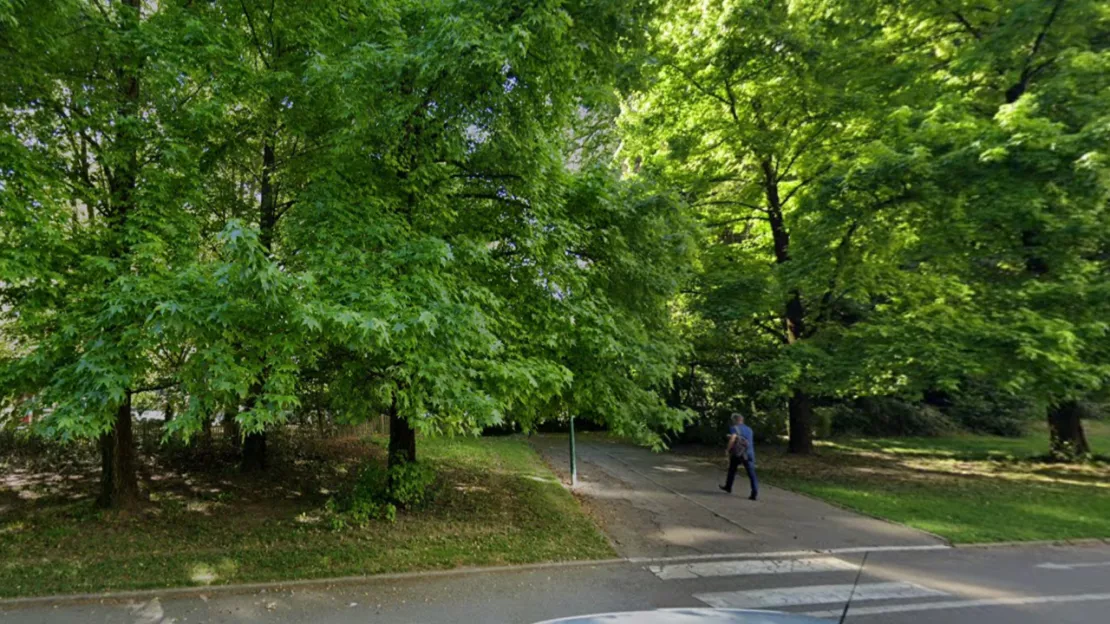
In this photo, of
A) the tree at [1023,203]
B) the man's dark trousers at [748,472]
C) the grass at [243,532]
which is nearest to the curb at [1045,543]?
the tree at [1023,203]

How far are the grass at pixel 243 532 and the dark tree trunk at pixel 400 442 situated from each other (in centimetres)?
85

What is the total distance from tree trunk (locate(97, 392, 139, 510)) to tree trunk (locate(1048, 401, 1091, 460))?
19660 mm

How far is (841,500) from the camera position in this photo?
1099cm

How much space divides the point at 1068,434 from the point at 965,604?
1211 cm

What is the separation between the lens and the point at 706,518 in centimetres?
971

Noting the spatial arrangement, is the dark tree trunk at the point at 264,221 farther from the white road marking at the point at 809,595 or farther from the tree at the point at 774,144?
the tree at the point at 774,144

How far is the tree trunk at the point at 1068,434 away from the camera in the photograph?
1427 cm

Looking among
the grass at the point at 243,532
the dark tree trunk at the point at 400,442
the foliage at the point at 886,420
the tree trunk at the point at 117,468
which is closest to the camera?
the grass at the point at 243,532

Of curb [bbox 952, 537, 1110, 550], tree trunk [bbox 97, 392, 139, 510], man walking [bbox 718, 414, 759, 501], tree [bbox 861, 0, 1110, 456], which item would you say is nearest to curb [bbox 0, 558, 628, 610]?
tree trunk [bbox 97, 392, 139, 510]

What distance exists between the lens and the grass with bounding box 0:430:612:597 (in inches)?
253

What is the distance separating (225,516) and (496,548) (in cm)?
412

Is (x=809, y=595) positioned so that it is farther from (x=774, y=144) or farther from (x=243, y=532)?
(x=774, y=144)

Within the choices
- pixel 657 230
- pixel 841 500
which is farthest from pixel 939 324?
pixel 657 230

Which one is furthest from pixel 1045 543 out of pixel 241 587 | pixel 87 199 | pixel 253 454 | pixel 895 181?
pixel 87 199
